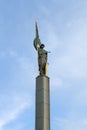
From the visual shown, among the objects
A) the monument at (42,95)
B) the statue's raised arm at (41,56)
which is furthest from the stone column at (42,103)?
the statue's raised arm at (41,56)

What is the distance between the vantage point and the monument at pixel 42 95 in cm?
2820

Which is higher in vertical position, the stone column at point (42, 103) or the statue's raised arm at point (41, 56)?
the statue's raised arm at point (41, 56)

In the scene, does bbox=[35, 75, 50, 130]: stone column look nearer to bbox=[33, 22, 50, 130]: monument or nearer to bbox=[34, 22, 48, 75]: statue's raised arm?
bbox=[33, 22, 50, 130]: monument

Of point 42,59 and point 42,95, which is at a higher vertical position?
point 42,59

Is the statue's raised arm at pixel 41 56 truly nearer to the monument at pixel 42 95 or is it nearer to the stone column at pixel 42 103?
the monument at pixel 42 95

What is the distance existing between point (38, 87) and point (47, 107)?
1.69 metres

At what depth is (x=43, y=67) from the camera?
30.6 metres

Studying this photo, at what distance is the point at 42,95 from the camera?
2892 centimetres

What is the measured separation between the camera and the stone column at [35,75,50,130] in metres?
28.2

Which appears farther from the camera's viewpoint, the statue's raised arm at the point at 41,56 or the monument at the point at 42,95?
the statue's raised arm at the point at 41,56

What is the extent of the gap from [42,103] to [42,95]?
24.7 inches

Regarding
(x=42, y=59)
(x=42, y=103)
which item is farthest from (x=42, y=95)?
(x=42, y=59)

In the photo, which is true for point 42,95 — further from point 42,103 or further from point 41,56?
point 41,56

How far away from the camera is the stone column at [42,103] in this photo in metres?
28.2
